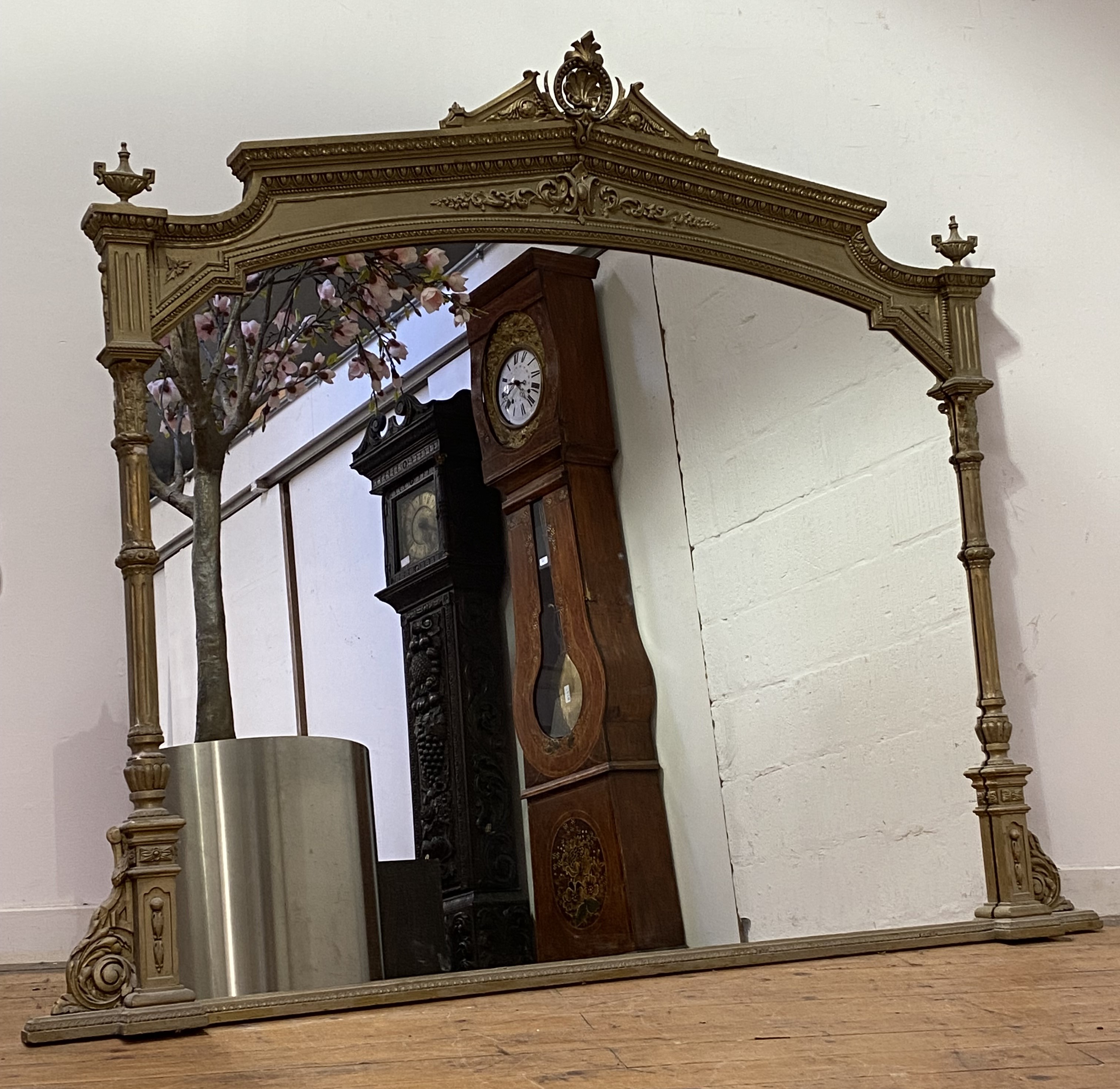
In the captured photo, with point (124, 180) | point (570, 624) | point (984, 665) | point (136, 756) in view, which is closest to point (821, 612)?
point (984, 665)

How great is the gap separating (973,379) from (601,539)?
69cm

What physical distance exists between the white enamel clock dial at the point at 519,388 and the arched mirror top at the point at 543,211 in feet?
0.55

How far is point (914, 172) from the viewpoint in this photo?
8.36 ft

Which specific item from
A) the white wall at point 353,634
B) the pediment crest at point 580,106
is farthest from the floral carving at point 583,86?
the white wall at point 353,634

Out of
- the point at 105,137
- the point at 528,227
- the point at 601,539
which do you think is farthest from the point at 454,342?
the point at 105,137

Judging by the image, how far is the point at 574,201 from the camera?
2.12 meters

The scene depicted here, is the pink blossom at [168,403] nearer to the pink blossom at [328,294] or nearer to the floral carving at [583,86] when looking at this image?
the pink blossom at [328,294]

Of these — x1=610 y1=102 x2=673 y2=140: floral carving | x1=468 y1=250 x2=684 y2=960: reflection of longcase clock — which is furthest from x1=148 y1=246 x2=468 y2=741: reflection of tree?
x1=610 y1=102 x2=673 y2=140: floral carving

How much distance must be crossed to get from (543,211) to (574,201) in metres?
0.05

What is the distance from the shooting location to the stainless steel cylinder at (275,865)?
1768mm

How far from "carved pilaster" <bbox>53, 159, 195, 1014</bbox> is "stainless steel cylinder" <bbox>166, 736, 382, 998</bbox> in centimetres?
6

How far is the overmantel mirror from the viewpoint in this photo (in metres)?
1.71

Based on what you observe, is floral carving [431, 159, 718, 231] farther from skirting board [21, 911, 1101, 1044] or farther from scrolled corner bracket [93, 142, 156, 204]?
skirting board [21, 911, 1101, 1044]

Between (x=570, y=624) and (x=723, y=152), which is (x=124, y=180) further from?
(x=723, y=152)
